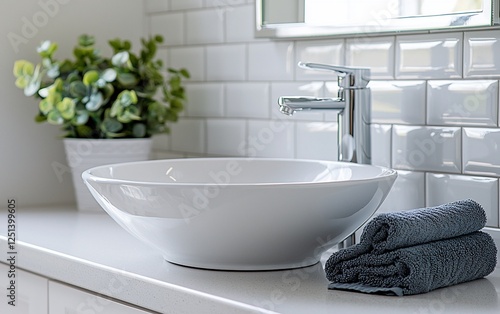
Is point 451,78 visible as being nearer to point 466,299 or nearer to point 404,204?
point 404,204

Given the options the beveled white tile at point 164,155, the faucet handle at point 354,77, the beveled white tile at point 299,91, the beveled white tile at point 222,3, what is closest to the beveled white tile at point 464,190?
the faucet handle at point 354,77

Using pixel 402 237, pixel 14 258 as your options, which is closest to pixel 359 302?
pixel 402 237

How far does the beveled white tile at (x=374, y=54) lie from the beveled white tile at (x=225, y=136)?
39 cm

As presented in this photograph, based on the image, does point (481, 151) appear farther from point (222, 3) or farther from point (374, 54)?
point (222, 3)

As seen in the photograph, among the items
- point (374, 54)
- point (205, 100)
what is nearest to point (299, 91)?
point (374, 54)

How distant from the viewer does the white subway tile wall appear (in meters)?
1.46

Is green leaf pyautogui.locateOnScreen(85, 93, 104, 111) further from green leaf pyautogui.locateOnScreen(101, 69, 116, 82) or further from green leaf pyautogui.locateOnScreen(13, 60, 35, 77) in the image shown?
green leaf pyautogui.locateOnScreen(13, 60, 35, 77)

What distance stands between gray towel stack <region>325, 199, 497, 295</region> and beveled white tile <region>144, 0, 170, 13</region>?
1142 millimetres

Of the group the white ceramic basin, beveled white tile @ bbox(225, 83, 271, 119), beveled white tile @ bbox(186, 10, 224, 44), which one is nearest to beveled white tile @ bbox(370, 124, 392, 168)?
the white ceramic basin

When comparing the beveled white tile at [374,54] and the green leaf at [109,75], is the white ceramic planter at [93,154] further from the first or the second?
the beveled white tile at [374,54]

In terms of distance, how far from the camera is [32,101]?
2.05 meters

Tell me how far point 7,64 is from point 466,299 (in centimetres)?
130

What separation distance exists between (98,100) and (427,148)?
2.56 feet

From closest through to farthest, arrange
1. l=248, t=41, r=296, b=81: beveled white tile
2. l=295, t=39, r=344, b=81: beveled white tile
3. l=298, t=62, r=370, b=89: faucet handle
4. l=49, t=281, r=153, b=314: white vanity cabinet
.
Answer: l=49, t=281, r=153, b=314: white vanity cabinet, l=298, t=62, r=370, b=89: faucet handle, l=295, t=39, r=344, b=81: beveled white tile, l=248, t=41, r=296, b=81: beveled white tile
